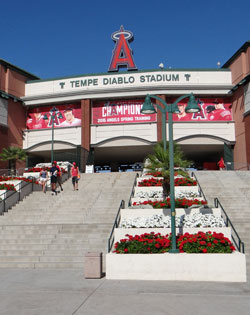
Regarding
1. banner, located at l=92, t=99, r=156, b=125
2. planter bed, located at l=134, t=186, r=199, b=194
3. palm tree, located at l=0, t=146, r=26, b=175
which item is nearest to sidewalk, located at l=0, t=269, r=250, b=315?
planter bed, located at l=134, t=186, r=199, b=194

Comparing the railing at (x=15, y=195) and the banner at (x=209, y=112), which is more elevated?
the banner at (x=209, y=112)

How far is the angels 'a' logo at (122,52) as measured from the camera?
39.3 metres

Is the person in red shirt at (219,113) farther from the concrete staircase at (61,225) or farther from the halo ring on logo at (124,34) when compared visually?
the concrete staircase at (61,225)

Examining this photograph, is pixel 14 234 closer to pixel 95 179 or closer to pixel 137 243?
pixel 137 243

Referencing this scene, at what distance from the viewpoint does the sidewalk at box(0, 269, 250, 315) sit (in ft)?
23.0

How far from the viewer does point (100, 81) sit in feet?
125

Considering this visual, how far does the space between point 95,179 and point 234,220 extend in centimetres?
1219

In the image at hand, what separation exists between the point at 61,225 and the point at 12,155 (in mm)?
22159

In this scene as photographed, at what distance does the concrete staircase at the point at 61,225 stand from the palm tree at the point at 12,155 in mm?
12282

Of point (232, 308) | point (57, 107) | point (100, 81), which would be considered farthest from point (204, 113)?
point (232, 308)

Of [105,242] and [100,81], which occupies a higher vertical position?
[100,81]

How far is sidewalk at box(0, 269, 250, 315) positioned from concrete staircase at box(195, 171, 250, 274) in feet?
11.5

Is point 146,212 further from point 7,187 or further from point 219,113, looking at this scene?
point 219,113

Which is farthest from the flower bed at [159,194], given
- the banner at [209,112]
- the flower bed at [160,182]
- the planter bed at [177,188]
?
the banner at [209,112]
